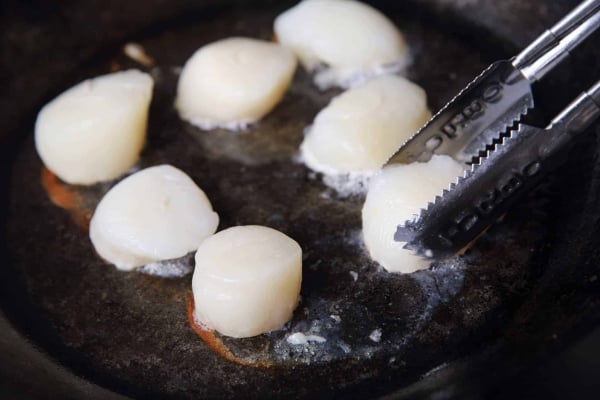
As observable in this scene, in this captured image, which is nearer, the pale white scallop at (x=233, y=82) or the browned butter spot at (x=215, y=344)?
the browned butter spot at (x=215, y=344)

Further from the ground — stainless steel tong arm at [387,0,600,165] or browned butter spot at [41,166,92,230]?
stainless steel tong arm at [387,0,600,165]

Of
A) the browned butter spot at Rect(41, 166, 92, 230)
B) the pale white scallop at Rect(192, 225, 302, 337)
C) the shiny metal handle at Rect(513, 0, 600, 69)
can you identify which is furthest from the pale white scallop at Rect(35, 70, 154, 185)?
the shiny metal handle at Rect(513, 0, 600, 69)

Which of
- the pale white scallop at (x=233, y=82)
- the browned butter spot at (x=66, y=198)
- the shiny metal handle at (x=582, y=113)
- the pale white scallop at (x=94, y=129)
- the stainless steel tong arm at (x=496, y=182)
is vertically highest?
the shiny metal handle at (x=582, y=113)

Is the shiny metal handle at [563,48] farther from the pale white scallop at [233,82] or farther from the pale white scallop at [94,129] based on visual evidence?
the pale white scallop at [94,129]

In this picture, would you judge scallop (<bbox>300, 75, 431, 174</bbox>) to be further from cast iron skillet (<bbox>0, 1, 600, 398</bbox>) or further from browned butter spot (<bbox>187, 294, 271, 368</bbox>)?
browned butter spot (<bbox>187, 294, 271, 368</bbox>)

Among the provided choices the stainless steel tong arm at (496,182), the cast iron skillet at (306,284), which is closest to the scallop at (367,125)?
the cast iron skillet at (306,284)

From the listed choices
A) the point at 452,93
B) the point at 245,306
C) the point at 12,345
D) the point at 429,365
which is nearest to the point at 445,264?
the point at 429,365
